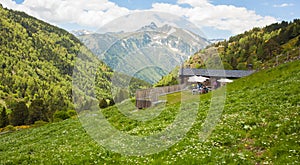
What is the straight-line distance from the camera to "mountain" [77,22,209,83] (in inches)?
643

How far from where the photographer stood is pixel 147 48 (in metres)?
18.0

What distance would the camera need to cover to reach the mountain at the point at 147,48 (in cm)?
1633

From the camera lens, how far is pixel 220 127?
57.2 feet

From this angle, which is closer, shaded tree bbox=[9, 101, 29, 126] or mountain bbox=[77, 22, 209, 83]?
mountain bbox=[77, 22, 209, 83]

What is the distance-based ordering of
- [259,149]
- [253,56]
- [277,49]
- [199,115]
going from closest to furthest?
[259,149]
[199,115]
[277,49]
[253,56]

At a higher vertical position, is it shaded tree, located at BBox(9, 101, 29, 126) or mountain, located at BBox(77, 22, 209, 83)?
mountain, located at BBox(77, 22, 209, 83)

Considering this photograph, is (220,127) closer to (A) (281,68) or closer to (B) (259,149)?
(B) (259,149)

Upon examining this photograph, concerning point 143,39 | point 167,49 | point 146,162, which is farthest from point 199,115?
point 146,162

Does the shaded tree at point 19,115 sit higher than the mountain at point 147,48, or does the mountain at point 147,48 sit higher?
the mountain at point 147,48

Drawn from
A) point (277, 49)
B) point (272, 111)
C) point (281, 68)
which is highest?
point (277, 49)

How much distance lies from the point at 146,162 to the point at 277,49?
15932cm

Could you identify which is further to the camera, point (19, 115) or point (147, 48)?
point (19, 115)

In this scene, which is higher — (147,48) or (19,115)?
(147,48)

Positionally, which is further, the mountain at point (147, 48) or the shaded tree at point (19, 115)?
the shaded tree at point (19, 115)
